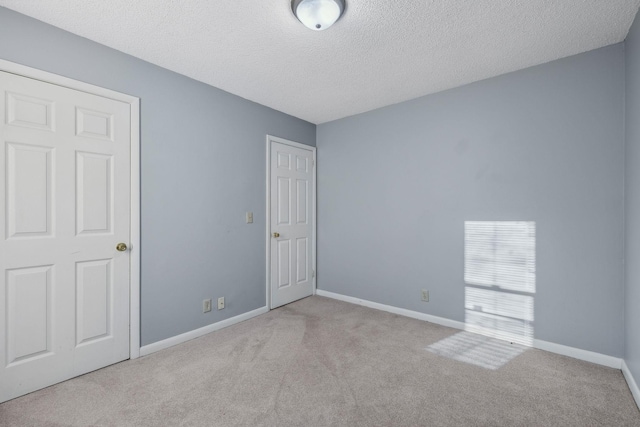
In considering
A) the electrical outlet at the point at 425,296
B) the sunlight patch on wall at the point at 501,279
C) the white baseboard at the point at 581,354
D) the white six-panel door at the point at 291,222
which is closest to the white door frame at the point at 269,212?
the white six-panel door at the point at 291,222

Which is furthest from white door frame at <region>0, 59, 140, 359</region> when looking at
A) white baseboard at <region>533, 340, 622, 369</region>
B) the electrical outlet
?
white baseboard at <region>533, 340, 622, 369</region>

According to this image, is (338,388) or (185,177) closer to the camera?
(338,388)

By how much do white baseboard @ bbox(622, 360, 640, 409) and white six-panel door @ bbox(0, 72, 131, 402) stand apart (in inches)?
142

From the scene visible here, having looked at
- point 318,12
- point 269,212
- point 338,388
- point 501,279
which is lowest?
point 338,388

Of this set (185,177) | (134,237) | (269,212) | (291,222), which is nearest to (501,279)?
(291,222)

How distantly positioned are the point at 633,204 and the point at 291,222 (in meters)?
3.15

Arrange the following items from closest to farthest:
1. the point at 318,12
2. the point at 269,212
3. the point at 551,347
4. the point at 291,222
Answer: the point at 318,12 < the point at 551,347 < the point at 269,212 < the point at 291,222

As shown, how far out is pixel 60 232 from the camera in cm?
204

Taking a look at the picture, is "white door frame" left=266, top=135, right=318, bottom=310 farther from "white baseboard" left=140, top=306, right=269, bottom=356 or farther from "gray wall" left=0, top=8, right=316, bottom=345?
"white baseboard" left=140, top=306, right=269, bottom=356

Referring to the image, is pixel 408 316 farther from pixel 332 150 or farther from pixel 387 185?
pixel 332 150

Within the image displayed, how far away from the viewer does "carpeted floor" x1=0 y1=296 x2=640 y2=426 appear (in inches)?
66.4

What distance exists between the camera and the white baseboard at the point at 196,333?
247 cm

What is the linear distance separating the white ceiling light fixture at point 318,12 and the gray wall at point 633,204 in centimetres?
194

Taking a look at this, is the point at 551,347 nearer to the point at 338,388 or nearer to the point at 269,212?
the point at 338,388
